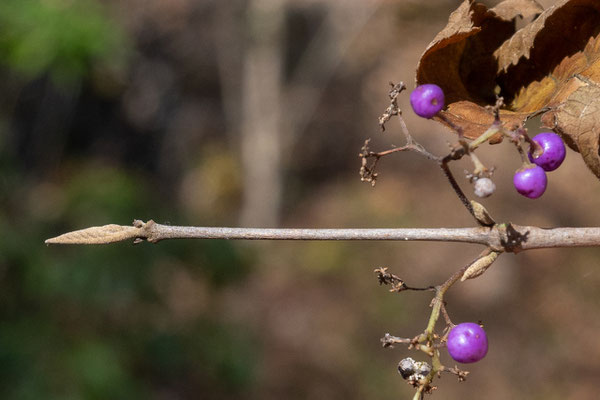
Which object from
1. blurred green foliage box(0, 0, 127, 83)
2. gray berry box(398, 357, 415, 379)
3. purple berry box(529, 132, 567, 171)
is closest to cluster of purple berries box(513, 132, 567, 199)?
purple berry box(529, 132, 567, 171)

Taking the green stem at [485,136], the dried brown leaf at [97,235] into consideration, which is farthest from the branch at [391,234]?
the green stem at [485,136]

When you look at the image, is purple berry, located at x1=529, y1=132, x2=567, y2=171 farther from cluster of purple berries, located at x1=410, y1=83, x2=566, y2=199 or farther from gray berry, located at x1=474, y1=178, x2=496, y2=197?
gray berry, located at x1=474, y1=178, x2=496, y2=197

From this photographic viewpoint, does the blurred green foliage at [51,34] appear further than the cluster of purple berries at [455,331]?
Yes

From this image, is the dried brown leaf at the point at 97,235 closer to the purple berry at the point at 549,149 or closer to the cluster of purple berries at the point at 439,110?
the cluster of purple berries at the point at 439,110

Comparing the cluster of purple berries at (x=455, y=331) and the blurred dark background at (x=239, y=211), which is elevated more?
the blurred dark background at (x=239, y=211)

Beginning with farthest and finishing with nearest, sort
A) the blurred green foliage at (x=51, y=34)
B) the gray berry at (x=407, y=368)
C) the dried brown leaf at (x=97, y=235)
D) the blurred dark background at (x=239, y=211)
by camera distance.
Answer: the blurred dark background at (x=239, y=211), the blurred green foliage at (x=51, y=34), the gray berry at (x=407, y=368), the dried brown leaf at (x=97, y=235)
